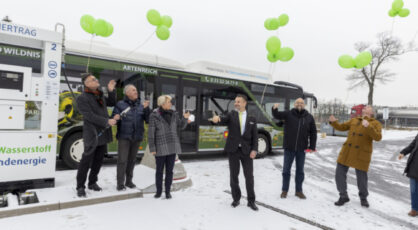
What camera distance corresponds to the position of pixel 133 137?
12.7 feet

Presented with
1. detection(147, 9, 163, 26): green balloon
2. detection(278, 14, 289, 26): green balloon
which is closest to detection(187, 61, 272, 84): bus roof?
detection(147, 9, 163, 26): green balloon

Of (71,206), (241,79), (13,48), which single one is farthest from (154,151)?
(241,79)

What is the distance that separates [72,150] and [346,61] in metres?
5.91

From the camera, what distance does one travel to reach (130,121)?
385cm

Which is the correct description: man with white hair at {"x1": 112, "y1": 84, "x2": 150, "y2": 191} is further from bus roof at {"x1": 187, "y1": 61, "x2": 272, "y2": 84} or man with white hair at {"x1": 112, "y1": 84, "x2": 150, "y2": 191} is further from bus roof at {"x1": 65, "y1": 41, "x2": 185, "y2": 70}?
bus roof at {"x1": 187, "y1": 61, "x2": 272, "y2": 84}

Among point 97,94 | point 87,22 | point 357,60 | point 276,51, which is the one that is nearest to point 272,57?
point 276,51

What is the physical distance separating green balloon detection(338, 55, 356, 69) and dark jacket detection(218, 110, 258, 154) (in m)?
2.19

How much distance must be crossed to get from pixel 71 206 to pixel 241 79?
20.0 feet

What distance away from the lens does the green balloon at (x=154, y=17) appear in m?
6.20

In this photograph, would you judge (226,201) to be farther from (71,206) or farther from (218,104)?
(218,104)

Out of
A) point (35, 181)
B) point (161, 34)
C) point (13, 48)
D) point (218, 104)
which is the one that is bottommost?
point (35, 181)

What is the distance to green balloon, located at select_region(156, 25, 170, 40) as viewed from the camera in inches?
248

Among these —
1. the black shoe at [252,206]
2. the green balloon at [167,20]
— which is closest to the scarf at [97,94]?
the black shoe at [252,206]

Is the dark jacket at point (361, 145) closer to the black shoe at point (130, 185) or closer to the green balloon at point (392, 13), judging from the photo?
the green balloon at point (392, 13)
